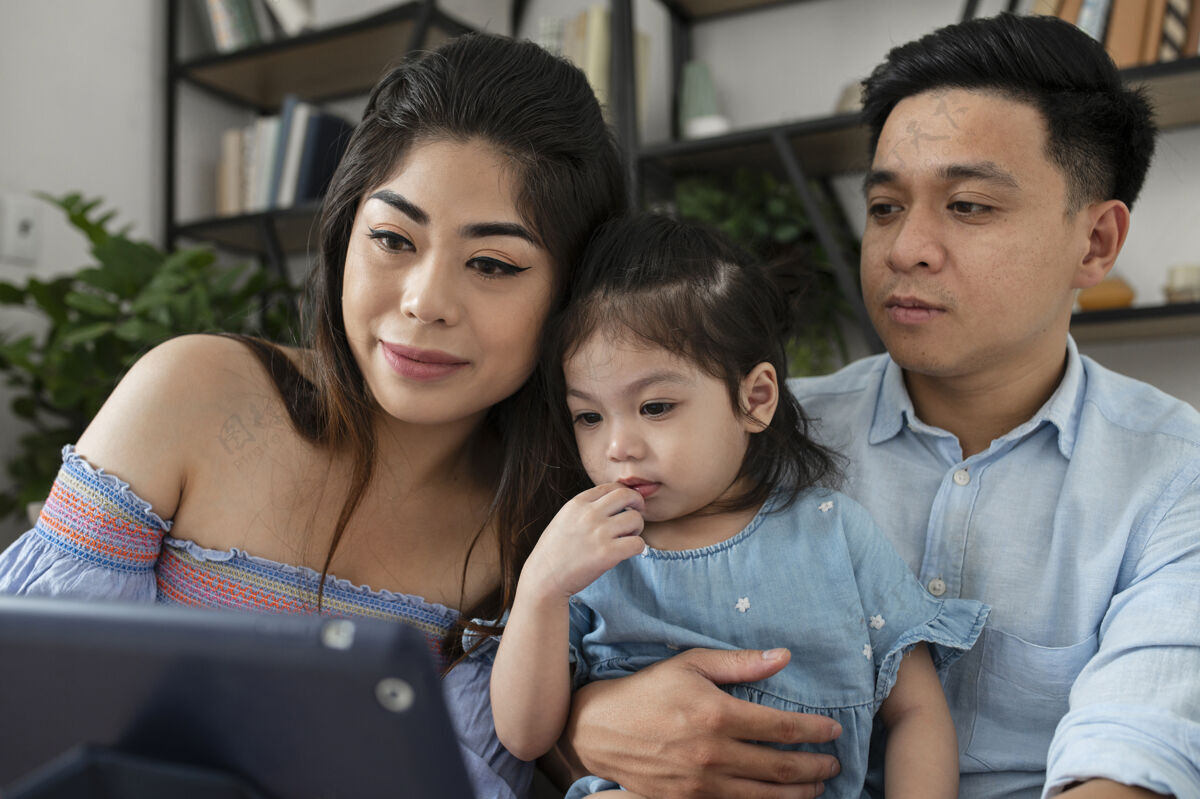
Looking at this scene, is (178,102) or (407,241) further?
(178,102)

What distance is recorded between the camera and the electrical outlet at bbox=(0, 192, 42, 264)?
225 cm

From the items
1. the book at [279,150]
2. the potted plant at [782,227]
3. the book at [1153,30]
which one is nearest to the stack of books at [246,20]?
the book at [279,150]

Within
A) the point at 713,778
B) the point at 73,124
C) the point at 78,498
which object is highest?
the point at 73,124

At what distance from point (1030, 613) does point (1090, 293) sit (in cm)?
106

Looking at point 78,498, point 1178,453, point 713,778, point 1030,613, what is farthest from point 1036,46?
point 78,498

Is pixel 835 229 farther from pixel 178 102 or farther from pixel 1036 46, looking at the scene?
pixel 178 102

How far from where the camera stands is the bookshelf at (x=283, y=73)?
101 inches

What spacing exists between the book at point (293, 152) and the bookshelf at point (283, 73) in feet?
0.26

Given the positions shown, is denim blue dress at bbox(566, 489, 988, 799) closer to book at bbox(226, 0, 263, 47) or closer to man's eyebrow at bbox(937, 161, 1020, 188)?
man's eyebrow at bbox(937, 161, 1020, 188)

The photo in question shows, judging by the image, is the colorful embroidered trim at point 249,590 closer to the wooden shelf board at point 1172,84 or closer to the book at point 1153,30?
the wooden shelf board at point 1172,84

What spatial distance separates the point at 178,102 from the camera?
9.30 ft

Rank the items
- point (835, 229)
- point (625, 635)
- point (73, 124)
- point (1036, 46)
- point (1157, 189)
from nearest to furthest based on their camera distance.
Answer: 1. point (625, 635)
2. point (1036, 46)
3. point (1157, 189)
4. point (835, 229)
5. point (73, 124)

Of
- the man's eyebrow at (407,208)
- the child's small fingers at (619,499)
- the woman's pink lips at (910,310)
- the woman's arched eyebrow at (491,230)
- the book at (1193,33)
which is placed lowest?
the child's small fingers at (619,499)

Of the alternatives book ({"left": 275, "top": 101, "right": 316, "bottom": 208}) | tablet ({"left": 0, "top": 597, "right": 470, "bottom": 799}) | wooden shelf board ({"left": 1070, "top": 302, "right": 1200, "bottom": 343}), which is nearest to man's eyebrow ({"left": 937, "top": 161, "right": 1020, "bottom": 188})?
wooden shelf board ({"left": 1070, "top": 302, "right": 1200, "bottom": 343})
